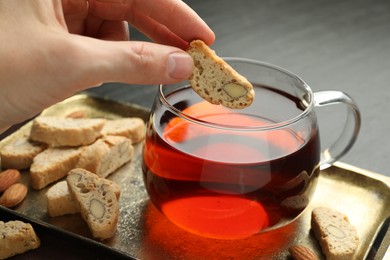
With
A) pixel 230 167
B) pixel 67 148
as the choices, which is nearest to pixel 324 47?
pixel 67 148

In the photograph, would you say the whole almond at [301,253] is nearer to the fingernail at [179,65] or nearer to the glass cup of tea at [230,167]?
the glass cup of tea at [230,167]

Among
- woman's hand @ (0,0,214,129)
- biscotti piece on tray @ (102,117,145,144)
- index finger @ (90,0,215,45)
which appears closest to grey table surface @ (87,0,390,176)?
biscotti piece on tray @ (102,117,145,144)

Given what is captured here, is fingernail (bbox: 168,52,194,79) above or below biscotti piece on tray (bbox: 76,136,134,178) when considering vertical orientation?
above

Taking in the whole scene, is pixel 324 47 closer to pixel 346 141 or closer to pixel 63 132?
pixel 346 141

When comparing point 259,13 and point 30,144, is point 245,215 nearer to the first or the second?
point 30,144

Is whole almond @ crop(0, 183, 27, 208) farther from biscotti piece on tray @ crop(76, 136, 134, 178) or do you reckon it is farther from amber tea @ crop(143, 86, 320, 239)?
amber tea @ crop(143, 86, 320, 239)
